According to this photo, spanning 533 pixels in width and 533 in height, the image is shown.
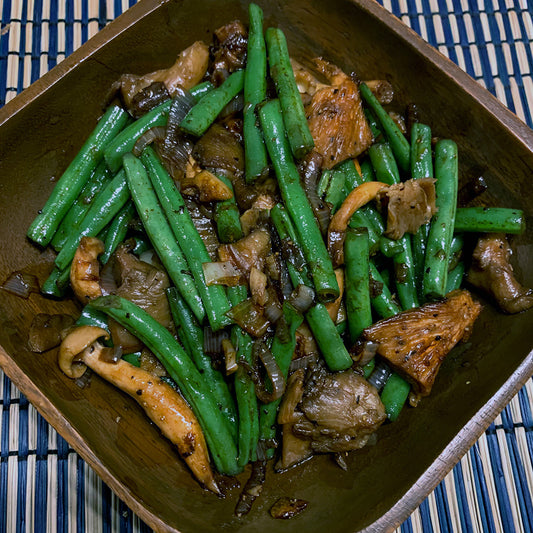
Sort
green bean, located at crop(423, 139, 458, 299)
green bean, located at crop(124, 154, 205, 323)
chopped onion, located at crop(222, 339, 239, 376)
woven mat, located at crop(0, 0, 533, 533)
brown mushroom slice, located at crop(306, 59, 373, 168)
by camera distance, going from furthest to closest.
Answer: woven mat, located at crop(0, 0, 533, 533), brown mushroom slice, located at crop(306, 59, 373, 168), green bean, located at crop(423, 139, 458, 299), green bean, located at crop(124, 154, 205, 323), chopped onion, located at crop(222, 339, 239, 376)

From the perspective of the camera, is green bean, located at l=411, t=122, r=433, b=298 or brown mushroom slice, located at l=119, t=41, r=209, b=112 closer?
green bean, located at l=411, t=122, r=433, b=298

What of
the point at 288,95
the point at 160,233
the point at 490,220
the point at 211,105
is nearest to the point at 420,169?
the point at 490,220

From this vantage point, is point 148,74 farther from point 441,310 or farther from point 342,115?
point 441,310

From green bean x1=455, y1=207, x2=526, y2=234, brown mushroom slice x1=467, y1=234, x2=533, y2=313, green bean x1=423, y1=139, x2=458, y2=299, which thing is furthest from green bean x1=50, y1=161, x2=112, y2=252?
brown mushroom slice x1=467, y1=234, x2=533, y2=313

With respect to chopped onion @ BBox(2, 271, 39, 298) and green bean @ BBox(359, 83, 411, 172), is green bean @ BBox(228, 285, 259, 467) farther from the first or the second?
green bean @ BBox(359, 83, 411, 172)

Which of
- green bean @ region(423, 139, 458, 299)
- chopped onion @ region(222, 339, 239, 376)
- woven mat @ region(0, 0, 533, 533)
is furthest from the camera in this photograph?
woven mat @ region(0, 0, 533, 533)

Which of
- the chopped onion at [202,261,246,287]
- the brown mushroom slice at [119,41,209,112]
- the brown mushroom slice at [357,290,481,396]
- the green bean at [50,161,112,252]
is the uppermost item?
the brown mushroom slice at [119,41,209,112]

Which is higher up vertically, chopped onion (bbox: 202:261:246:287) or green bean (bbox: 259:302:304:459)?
chopped onion (bbox: 202:261:246:287)

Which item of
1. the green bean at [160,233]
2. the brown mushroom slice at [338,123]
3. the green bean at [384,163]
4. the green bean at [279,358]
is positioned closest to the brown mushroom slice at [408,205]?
the green bean at [384,163]
